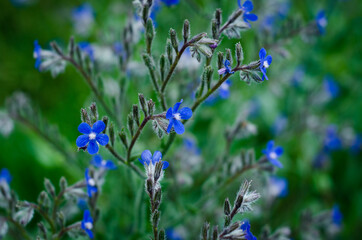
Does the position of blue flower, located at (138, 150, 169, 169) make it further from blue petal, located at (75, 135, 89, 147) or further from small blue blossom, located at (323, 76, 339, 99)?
small blue blossom, located at (323, 76, 339, 99)

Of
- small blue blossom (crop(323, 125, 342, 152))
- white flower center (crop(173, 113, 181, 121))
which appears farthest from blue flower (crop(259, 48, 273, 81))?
small blue blossom (crop(323, 125, 342, 152))

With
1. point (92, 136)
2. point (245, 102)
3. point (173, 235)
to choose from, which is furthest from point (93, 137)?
point (245, 102)

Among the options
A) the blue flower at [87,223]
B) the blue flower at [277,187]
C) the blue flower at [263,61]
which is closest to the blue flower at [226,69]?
the blue flower at [263,61]

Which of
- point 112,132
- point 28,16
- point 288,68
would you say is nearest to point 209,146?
point 288,68

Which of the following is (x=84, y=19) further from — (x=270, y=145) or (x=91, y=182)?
(x=270, y=145)

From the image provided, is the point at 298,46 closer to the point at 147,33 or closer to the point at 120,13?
the point at 120,13

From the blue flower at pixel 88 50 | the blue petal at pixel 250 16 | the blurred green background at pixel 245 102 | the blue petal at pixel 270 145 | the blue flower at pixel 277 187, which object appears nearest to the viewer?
the blue petal at pixel 250 16

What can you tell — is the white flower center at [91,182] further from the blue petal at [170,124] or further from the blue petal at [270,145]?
the blue petal at [270,145]
